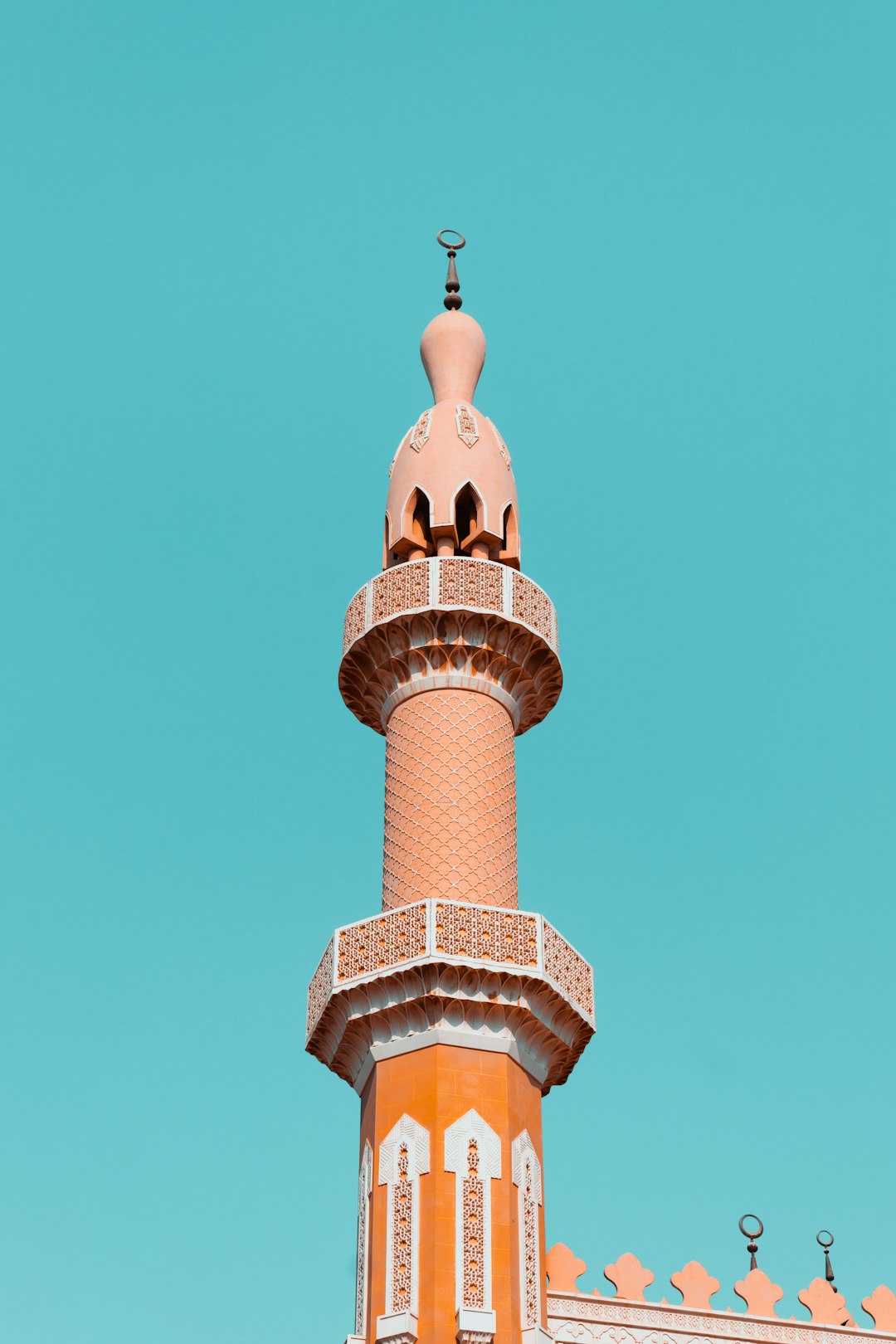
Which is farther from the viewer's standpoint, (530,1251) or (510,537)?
(510,537)

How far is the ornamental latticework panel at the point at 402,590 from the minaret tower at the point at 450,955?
0.02 m

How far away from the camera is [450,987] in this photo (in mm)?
18375

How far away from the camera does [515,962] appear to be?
60.8 feet

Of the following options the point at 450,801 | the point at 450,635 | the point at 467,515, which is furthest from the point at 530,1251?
the point at 467,515

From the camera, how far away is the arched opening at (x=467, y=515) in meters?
22.3

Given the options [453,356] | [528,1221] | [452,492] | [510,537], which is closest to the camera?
[528,1221]

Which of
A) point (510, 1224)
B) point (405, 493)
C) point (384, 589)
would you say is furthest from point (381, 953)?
point (405, 493)

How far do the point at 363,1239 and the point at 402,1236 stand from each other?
80 centimetres

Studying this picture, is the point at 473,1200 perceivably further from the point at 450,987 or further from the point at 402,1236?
the point at 450,987

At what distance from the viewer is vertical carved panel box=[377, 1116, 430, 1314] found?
1722cm

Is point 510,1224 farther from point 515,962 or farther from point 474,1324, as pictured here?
point 515,962

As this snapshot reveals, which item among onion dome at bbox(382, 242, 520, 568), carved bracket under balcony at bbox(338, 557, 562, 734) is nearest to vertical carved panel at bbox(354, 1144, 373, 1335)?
carved bracket under balcony at bbox(338, 557, 562, 734)

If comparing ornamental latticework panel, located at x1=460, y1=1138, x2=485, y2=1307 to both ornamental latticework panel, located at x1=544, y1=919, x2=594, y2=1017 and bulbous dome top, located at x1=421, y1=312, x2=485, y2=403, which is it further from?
bulbous dome top, located at x1=421, y1=312, x2=485, y2=403

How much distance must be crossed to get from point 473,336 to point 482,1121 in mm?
9997
